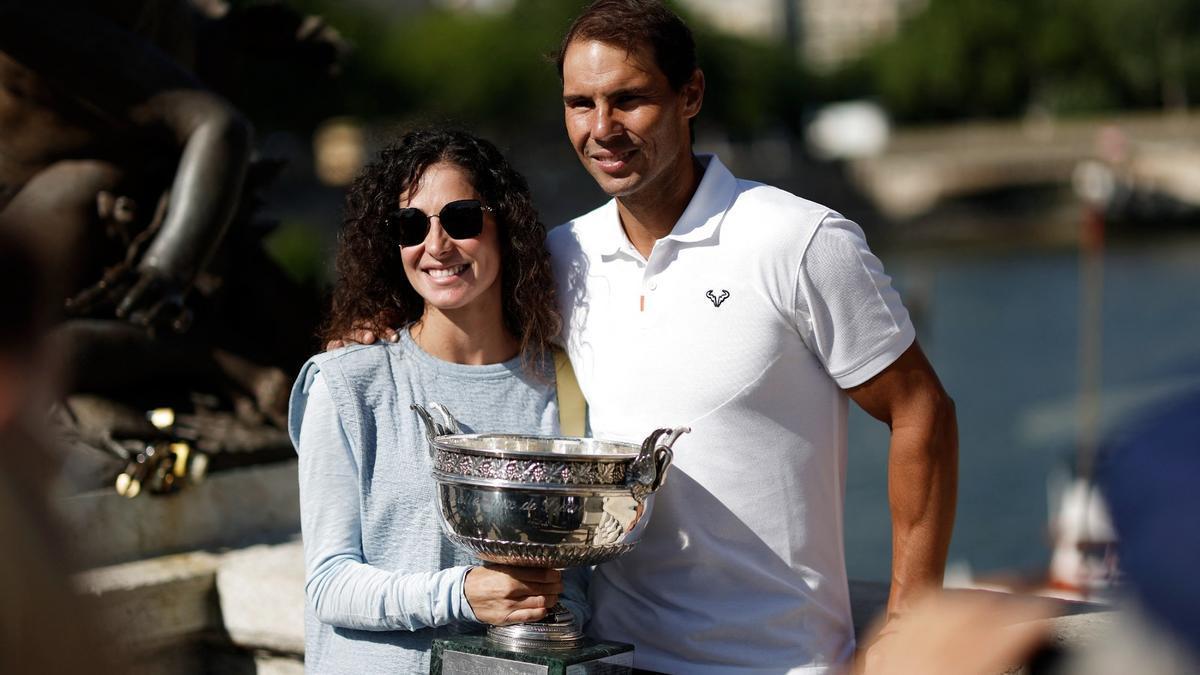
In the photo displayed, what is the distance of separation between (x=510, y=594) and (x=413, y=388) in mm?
476

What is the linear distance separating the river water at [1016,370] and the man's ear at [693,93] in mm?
5080

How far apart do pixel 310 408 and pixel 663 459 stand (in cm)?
67

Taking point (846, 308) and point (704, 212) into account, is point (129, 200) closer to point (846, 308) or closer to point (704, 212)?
point (704, 212)

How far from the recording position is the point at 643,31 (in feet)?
10.3

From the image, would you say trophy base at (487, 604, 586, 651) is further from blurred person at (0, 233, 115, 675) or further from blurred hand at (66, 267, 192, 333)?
blurred hand at (66, 267, 192, 333)

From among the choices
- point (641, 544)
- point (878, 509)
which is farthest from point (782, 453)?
point (878, 509)

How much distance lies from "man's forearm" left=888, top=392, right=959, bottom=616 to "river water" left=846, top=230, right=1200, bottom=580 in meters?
5.04

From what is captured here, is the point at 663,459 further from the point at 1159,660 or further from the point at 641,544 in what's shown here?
the point at 1159,660

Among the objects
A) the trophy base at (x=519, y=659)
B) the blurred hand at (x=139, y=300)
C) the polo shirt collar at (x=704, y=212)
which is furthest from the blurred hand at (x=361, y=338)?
the blurred hand at (x=139, y=300)

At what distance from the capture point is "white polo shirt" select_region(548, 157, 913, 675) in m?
3.04

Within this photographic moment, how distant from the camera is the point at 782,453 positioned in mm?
3084

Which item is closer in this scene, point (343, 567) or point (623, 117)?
point (343, 567)

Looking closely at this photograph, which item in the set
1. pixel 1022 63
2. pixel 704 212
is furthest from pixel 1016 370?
pixel 1022 63

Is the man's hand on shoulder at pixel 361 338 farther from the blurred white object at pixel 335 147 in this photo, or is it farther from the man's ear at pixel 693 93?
the blurred white object at pixel 335 147
